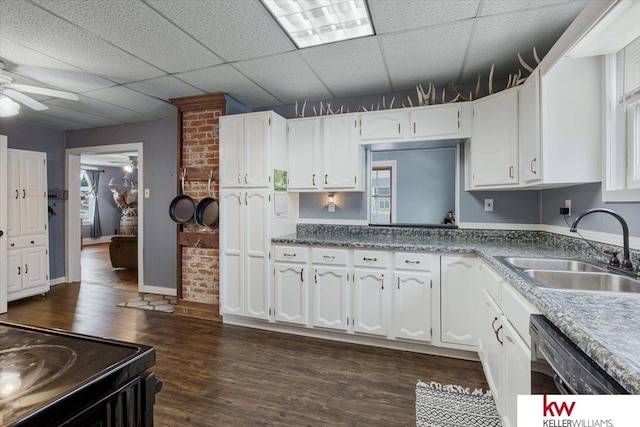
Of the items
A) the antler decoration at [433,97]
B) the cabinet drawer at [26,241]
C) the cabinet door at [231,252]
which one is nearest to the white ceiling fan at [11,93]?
the cabinet door at [231,252]

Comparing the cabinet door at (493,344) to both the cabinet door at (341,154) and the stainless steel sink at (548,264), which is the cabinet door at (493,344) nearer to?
the stainless steel sink at (548,264)

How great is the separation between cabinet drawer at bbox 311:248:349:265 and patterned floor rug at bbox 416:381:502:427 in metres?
1.12

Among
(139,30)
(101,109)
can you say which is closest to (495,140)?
(139,30)

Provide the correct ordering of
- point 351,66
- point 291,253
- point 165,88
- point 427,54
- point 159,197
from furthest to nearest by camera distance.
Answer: point 159,197, point 165,88, point 291,253, point 351,66, point 427,54

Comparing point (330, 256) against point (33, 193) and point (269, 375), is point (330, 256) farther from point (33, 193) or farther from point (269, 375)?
point (33, 193)

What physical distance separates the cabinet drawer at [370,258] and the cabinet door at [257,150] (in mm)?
1119

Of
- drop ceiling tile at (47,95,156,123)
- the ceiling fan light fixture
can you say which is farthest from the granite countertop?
drop ceiling tile at (47,95,156,123)

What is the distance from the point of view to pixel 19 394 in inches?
21.9

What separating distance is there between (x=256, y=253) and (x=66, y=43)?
2.23m

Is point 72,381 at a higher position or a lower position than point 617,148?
lower

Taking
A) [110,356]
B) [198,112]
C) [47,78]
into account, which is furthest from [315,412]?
[47,78]

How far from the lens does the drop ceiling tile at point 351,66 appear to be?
7.74 feet

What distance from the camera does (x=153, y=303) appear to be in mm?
3939

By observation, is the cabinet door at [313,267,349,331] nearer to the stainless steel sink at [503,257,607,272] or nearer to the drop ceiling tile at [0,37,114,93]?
the stainless steel sink at [503,257,607,272]
